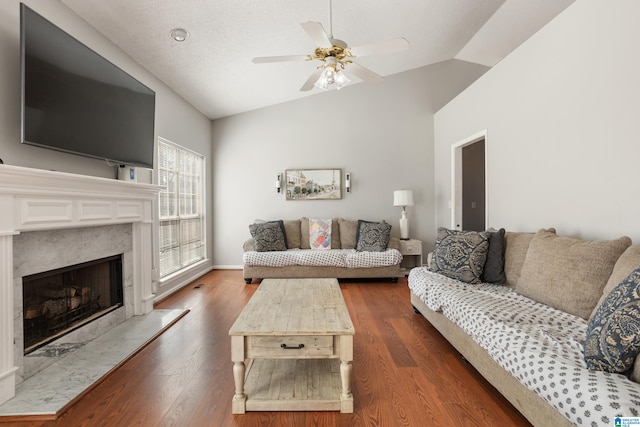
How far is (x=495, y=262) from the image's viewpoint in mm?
2678

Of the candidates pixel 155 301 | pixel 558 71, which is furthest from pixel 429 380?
pixel 155 301

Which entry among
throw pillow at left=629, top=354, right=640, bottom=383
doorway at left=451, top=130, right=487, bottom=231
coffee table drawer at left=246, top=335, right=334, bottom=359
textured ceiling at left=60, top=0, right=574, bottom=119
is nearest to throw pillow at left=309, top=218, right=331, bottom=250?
textured ceiling at left=60, top=0, right=574, bottom=119

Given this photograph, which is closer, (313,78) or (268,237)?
(313,78)

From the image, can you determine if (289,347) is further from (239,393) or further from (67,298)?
(67,298)

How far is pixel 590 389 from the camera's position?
1.14m

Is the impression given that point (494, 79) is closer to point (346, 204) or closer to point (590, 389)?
point (346, 204)

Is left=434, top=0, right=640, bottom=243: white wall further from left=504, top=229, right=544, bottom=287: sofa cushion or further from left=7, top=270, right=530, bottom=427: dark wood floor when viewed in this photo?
left=7, top=270, right=530, bottom=427: dark wood floor

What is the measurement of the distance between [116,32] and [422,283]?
140 inches

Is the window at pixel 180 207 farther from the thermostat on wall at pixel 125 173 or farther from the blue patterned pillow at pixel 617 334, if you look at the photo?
the blue patterned pillow at pixel 617 334

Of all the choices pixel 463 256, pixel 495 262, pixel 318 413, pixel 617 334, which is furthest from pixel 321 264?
pixel 617 334

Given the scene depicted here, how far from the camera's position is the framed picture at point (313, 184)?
17.3 ft

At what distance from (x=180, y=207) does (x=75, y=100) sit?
7.66 feet

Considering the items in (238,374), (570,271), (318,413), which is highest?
Result: (570,271)

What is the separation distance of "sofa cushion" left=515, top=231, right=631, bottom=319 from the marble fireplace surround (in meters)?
3.31
